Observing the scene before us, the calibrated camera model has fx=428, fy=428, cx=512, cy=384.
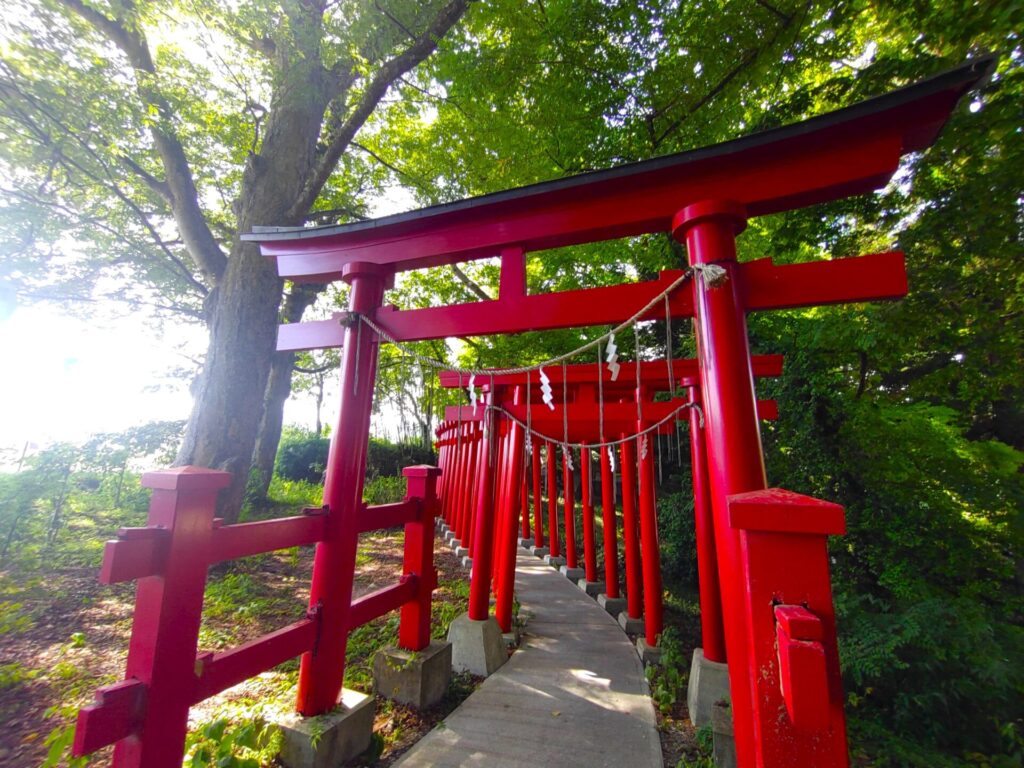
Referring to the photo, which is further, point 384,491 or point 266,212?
point 384,491

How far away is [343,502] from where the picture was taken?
3.16 meters

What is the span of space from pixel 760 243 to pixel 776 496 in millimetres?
8265

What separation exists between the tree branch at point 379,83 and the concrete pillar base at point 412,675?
6.26 m

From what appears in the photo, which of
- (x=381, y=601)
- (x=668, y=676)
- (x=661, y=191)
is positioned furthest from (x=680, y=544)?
(x=661, y=191)

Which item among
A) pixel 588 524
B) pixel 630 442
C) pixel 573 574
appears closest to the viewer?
pixel 630 442

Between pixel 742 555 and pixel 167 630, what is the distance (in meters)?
2.49

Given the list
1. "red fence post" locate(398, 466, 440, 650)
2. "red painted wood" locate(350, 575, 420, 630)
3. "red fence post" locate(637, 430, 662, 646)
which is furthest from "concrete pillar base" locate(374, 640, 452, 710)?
"red fence post" locate(637, 430, 662, 646)

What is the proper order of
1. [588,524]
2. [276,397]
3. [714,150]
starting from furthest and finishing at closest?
[276,397] < [588,524] < [714,150]

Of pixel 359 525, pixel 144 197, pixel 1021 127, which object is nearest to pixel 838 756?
pixel 359 525

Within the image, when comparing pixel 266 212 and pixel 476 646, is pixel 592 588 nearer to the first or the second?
pixel 476 646

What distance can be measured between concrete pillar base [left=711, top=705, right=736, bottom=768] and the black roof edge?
3.94 meters

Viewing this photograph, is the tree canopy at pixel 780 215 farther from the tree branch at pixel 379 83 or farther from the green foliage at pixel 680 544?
the green foliage at pixel 680 544

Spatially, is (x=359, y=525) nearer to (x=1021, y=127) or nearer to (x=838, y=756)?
(x=838, y=756)

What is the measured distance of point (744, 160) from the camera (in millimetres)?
2723
